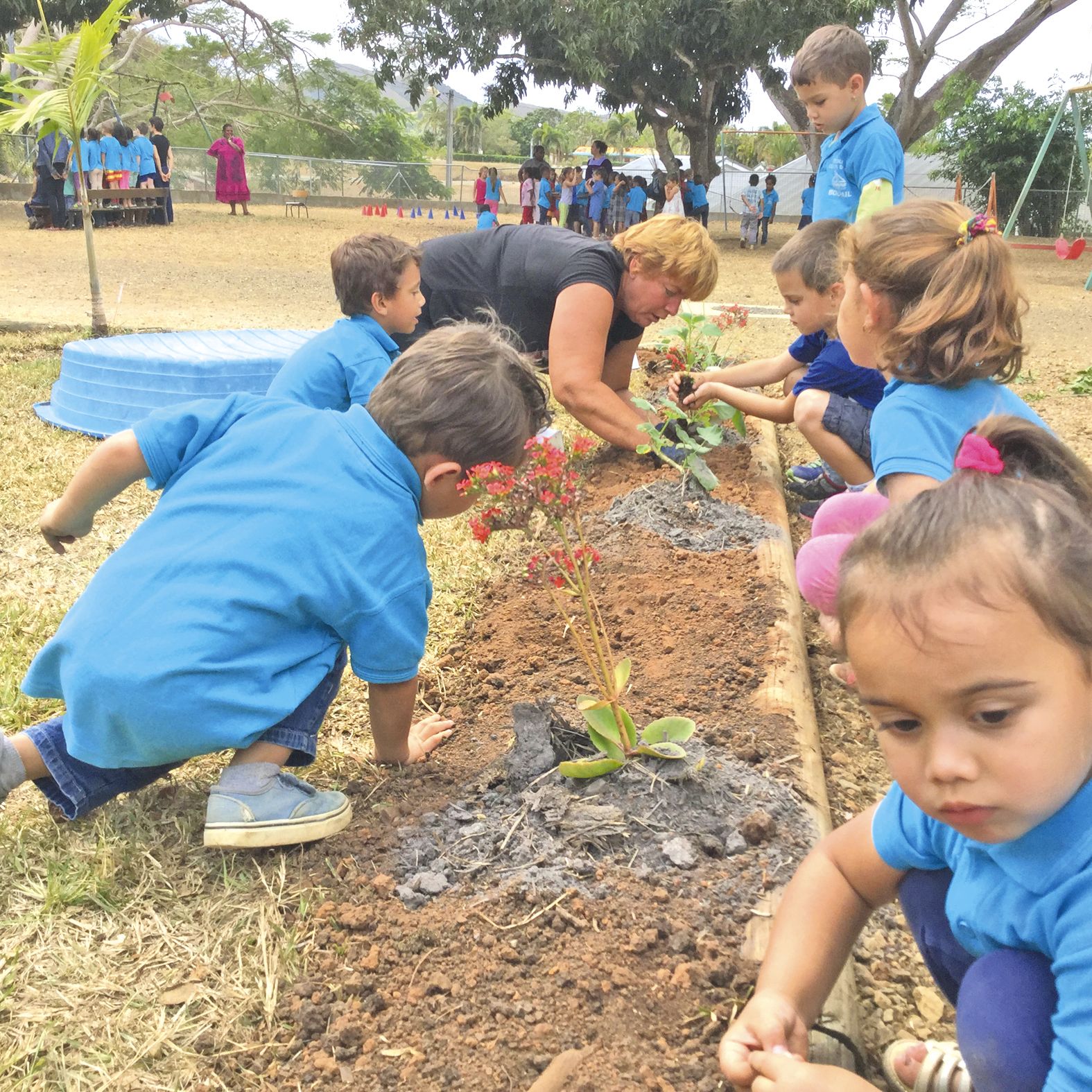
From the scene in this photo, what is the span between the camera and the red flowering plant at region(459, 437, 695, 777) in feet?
6.39

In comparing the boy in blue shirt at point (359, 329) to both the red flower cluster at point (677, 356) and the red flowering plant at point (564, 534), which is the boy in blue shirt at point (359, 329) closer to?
the red flower cluster at point (677, 356)

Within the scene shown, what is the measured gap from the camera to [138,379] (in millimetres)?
5027

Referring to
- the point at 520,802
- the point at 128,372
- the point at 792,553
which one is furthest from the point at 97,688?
the point at 128,372

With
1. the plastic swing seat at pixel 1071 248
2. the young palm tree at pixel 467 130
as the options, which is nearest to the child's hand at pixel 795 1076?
the plastic swing seat at pixel 1071 248

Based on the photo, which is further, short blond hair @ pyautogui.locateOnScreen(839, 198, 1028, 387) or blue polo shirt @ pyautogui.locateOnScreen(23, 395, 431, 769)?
short blond hair @ pyautogui.locateOnScreen(839, 198, 1028, 387)

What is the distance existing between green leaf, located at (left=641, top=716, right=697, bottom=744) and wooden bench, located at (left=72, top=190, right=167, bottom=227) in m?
18.1

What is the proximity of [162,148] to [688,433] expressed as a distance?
19.2m

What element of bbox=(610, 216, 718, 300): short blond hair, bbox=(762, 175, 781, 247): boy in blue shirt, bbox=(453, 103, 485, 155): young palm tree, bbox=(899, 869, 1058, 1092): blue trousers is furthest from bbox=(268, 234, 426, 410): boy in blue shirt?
bbox=(453, 103, 485, 155): young palm tree

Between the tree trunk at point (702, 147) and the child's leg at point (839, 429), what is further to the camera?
the tree trunk at point (702, 147)

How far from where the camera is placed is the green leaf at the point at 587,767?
80.0 inches

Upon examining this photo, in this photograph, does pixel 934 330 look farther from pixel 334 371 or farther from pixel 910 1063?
pixel 334 371

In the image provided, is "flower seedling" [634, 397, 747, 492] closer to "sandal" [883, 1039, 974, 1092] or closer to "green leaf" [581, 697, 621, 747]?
"green leaf" [581, 697, 621, 747]

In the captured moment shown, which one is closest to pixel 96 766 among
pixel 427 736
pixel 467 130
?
pixel 427 736

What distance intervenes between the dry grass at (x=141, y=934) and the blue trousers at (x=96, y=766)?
0.19 ft
